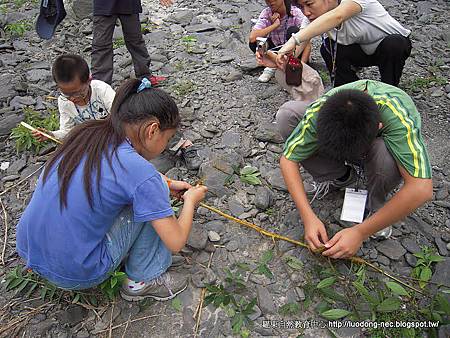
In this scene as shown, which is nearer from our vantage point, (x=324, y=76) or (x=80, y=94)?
(x=80, y=94)

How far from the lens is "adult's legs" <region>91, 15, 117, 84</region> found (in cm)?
360

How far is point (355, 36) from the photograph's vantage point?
121 inches

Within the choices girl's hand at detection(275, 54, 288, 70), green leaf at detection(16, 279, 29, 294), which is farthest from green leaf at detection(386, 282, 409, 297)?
green leaf at detection(16, 279, 29, 294)

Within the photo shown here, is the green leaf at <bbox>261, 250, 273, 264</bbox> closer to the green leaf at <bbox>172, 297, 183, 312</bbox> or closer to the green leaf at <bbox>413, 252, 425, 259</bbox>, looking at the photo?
the green leaf at <bbox>172, 297, 183, 312</bbox>

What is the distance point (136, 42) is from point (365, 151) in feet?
8.57

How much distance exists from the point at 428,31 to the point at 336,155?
3.48m

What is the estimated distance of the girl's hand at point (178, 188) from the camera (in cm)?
236

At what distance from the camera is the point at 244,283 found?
2.21 metres

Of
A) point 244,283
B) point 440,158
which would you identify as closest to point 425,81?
point 440,158

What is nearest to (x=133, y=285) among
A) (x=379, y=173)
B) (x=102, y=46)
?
(x=379, y=173)

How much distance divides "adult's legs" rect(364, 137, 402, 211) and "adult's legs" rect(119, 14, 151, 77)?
7.96ft

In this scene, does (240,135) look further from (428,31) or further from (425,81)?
(428,31)

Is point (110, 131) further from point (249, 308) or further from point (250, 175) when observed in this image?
point (250, 175)

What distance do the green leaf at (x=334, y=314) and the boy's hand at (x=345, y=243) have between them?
27cm
